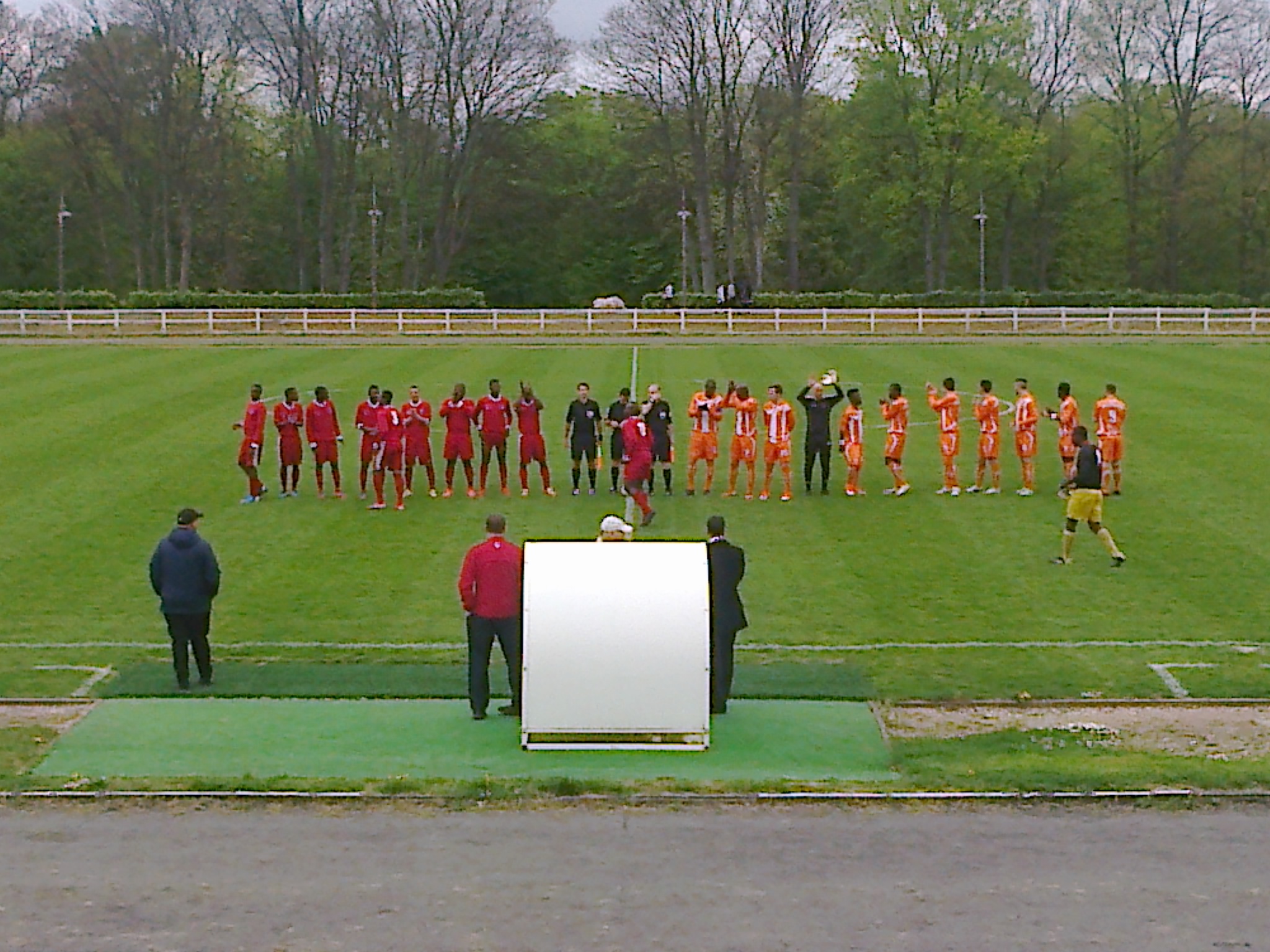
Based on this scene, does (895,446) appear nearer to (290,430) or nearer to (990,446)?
(990,446)

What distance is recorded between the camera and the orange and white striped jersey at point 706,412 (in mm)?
23234

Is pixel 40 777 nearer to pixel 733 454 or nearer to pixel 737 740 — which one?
pixel 737 740

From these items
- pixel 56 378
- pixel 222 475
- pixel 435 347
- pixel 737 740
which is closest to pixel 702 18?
pixel 435 347

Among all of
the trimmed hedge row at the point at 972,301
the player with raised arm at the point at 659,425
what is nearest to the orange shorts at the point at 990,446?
the player with raised arm at the point at 659,425

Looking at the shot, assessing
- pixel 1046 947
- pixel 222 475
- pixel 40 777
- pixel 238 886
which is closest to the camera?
pixel 1046 947

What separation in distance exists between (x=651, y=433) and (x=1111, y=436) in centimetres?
646

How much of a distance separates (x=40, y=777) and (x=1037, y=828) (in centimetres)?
619

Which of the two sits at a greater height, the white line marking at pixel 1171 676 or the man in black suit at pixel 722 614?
the man in black suit at pixel 722 614

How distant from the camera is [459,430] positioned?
23.5 meters

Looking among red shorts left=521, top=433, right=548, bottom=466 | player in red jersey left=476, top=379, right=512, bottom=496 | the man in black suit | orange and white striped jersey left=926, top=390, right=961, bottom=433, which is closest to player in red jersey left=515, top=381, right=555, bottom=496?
red shorts left=521, top=433, right=548, bottom=466

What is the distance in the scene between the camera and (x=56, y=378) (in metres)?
38.6

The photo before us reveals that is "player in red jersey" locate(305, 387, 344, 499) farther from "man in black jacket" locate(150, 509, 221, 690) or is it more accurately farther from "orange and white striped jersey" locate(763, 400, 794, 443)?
"man in black jacket" locate(150, 509, 221, 690)

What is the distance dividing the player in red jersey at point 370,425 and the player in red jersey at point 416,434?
457mm

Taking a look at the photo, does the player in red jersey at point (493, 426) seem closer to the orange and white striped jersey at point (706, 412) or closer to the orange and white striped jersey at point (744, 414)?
the orange and white striped jersey at point (706, 412)
